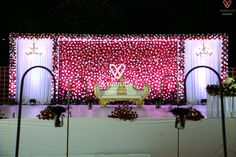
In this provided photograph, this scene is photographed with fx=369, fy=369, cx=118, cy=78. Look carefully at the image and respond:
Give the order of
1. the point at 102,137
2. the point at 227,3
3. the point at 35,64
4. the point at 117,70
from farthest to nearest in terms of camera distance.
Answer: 1. the point at 227,3
2. the point at 117,70
3. the point at 35,64
4. the point at 102,137

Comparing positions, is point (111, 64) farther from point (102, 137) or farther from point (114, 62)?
point (102, 137)

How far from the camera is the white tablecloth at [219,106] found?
23.6 ft

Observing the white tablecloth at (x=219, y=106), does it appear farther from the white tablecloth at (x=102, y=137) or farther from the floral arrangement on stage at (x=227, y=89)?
the white tablecloth at (x=102, y=137)

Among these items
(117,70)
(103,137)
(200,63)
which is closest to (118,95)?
(117,70)

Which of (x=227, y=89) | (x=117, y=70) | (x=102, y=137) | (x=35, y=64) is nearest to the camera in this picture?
(x=102, y=137)

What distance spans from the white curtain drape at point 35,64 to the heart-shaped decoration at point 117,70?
2.27 meters

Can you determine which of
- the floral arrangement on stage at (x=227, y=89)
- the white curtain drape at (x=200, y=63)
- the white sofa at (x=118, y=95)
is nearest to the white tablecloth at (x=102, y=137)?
the floral arrangement on stage at (x=227, y=89)

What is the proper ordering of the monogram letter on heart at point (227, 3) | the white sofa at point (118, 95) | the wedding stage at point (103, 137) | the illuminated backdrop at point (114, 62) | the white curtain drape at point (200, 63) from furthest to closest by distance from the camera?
1. the monogram letter on heart at point (227, 3)
2. the illuminated backdrop at point (114, 62)
3. the white curtain drape at point (200, 63)
4. the white sofa at point (118, 95)
5. the wedding stage at point (103, 137)

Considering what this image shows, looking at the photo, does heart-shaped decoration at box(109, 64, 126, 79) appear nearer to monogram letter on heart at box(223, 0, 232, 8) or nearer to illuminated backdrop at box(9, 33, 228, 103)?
illuminated backdrop at box(9, 33, 228, 103)

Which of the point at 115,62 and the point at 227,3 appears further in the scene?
the point at 227,3

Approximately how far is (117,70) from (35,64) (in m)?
2.99

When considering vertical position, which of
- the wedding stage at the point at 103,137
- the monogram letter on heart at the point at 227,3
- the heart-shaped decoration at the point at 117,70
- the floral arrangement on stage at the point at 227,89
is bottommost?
the wedding stage at the point at 103,137

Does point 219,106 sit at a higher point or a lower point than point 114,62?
lower

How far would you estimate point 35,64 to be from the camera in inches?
525
